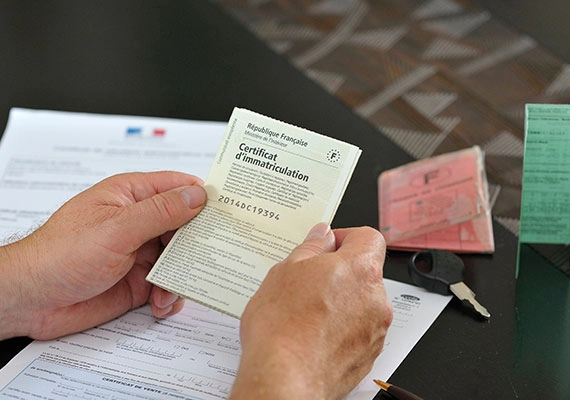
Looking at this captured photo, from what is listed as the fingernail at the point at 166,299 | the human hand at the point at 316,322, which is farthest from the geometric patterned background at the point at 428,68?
the fingernail at the point at 166,299

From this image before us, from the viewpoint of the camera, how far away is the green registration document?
1017 millimetres

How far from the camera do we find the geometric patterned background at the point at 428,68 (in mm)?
1513

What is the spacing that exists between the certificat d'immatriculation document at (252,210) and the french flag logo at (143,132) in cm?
44

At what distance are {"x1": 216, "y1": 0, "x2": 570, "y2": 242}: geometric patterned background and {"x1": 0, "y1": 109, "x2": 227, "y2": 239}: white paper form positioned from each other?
33 centimetres

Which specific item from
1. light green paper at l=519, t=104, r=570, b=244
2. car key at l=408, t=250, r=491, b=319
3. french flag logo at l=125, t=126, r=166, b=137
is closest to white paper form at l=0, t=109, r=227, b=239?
french flag logo at l=125, t=126, r=166, b=137

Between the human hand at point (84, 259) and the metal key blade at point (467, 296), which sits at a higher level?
the human hand at point (84, 259)

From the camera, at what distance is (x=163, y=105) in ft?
4.94

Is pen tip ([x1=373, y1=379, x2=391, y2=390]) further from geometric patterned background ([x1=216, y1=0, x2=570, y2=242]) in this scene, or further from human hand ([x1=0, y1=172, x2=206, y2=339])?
geometric patterned background ([x1=216, y1=0, x2=570, y2=242])

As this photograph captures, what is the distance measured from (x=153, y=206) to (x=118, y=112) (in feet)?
1.79

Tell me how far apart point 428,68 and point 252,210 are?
3.87 feet

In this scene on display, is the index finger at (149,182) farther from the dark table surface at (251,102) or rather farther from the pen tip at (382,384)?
the pen tip at (382,384)

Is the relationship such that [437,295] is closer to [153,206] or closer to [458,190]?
[458,190]

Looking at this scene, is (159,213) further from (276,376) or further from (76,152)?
(76,152)

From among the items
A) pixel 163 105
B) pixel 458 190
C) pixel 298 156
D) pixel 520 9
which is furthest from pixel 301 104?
pixel 520 9
